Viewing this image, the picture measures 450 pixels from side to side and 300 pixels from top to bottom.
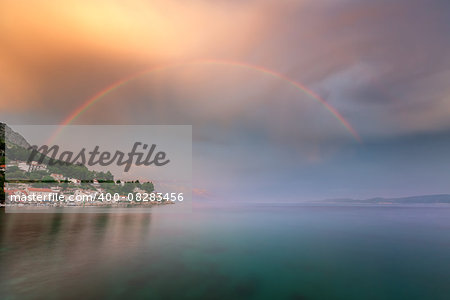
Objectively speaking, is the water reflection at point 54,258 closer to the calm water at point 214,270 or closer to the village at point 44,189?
the calm water at point 214,270

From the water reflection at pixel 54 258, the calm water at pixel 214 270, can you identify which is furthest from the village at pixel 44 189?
the calm water at pixel 214 270

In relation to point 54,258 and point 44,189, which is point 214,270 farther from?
point 44,189

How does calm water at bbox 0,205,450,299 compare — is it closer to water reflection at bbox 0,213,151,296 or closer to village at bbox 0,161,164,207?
water reflection at bbox 0,213,151,296

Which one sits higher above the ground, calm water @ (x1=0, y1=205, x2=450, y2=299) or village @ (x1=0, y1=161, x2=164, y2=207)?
village @ (x1=0, y1=161, x2=164, y2=207)

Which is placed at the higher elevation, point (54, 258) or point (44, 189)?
point (44, 189)

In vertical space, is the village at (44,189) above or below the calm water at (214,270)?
above

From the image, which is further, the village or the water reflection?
the village

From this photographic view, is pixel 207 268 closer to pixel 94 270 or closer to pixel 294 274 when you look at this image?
pixel 294 274

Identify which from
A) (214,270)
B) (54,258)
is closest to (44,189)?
(54,258)

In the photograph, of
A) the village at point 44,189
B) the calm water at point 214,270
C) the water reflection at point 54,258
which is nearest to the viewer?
the calm water at point 214,270

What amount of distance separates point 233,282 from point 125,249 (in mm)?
21143

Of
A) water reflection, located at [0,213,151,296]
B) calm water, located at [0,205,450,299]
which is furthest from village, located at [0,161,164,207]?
calm water, located at [0,205,450,299]

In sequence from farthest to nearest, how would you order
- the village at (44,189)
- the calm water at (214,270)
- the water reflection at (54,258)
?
the village at (44,189)
the water reflection at (54,258)
the calm water at (214,270)

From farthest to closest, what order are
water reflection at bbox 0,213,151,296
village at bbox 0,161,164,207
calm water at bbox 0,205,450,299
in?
1. village at bbox 0,161,164,207
2. water reflection at bbox 0,213,151,296
3. calm water at bbox 0,205,450,299
